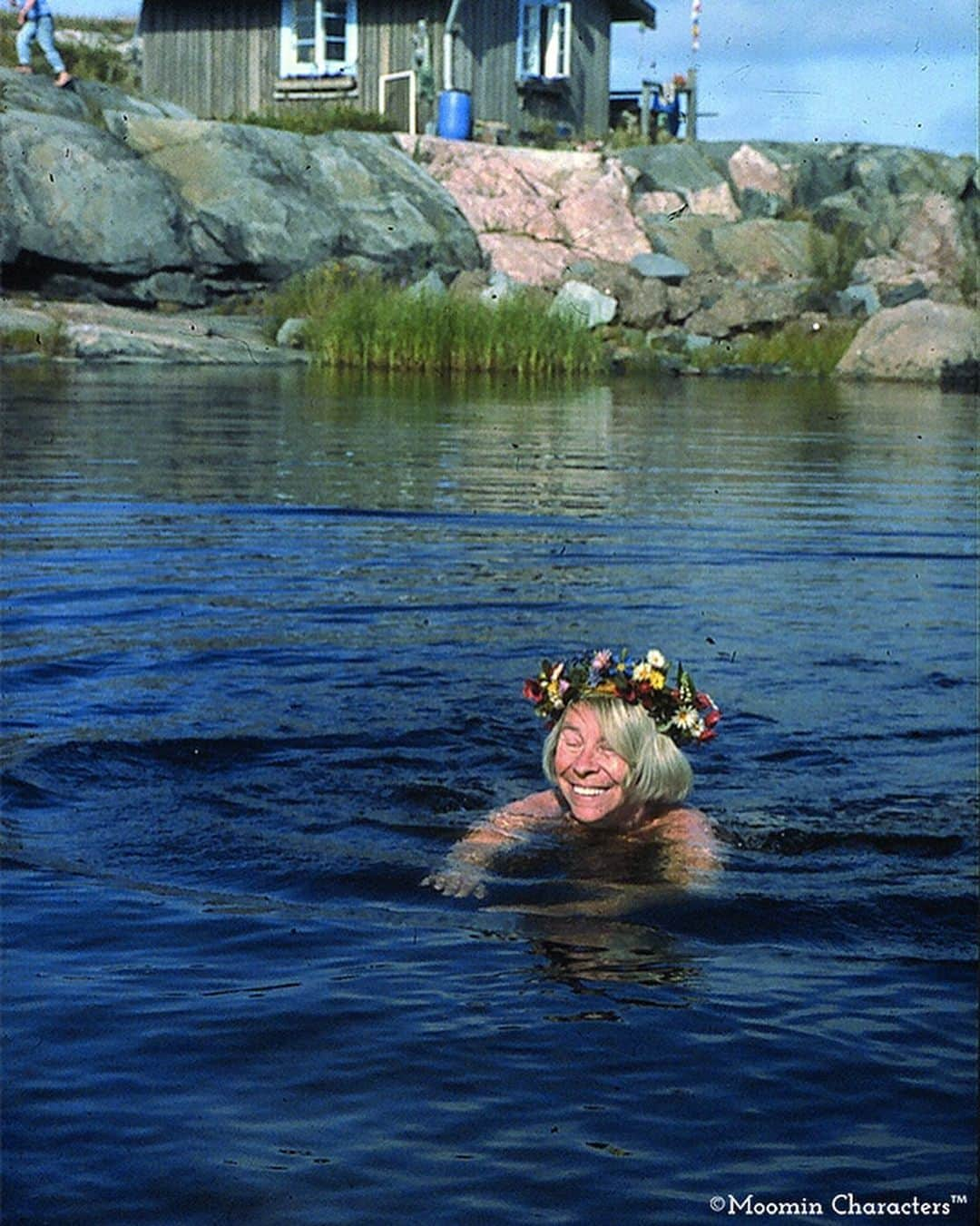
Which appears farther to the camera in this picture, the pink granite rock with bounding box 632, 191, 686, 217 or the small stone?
the pink granite rock with bounding box 632, 191, 686, 217

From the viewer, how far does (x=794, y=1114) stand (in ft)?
14.8

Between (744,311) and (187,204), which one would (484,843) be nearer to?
(187,204)

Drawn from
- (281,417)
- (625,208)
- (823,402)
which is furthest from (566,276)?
(281,417)

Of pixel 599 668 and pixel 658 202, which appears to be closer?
pixel 599 668

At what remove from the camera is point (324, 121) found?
132ft

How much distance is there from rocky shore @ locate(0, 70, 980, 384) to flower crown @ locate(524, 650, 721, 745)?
24.5 metres

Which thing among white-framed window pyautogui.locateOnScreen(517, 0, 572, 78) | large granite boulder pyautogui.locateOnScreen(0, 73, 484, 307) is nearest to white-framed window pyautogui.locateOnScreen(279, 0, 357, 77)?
white-framed window pyautogui.locateOnScreen(517, 0, 572, 78)

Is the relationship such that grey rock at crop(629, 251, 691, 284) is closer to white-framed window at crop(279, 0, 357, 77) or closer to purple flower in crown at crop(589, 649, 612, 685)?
white-framed window at crop(279, 0, 357, 77)

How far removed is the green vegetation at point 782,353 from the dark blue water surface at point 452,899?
20543 mm

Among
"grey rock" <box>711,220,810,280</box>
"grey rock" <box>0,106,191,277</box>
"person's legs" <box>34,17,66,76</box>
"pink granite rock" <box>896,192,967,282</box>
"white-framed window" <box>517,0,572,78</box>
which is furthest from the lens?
"white-framed window" <box>517,0,572,78</box>

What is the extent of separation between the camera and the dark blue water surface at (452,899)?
429 cm

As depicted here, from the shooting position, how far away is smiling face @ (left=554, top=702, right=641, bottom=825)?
21.8 ft

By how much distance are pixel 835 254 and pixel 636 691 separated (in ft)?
116

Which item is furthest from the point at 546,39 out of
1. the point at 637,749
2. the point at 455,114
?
the point at 637,749
